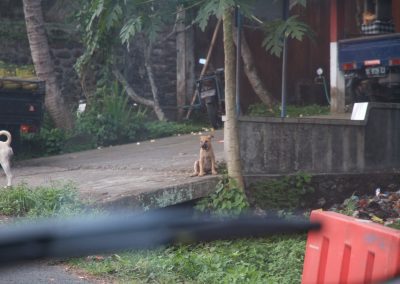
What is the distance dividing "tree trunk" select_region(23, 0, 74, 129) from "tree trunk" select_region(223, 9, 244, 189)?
564 centimetres

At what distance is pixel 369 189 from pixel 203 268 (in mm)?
4550

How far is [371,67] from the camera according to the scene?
13.3 meters

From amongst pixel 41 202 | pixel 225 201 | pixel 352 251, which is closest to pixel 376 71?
pixel 225 201

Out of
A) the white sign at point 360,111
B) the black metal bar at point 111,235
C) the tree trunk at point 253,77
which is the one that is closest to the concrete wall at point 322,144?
the white sign at point 360,111

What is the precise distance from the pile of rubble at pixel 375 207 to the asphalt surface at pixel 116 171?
1.76 meters

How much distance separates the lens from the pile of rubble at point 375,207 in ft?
30.0

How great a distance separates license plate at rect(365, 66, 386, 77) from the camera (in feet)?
42.9

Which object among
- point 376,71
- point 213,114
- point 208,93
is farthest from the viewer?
point 208,93

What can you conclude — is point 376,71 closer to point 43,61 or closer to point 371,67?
point 371,67

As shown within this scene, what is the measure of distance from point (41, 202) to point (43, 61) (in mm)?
6144

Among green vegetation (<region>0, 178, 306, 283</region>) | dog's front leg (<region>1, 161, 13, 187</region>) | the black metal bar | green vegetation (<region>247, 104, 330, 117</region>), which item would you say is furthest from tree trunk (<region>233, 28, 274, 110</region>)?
the black metal bar

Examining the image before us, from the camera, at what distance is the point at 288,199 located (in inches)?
387

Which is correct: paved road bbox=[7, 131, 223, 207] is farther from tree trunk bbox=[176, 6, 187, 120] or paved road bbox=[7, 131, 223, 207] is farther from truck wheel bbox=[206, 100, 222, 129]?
tree trunk bbox=[176, 6, 187, 120]

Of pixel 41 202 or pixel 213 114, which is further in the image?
pixel 213 114
